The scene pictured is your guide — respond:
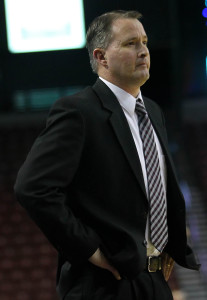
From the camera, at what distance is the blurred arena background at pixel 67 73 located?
878 centimetres

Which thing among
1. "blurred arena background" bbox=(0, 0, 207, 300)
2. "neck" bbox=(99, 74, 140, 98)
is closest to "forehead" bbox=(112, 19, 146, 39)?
"neck" bbox=(99, 74, 140, 98)

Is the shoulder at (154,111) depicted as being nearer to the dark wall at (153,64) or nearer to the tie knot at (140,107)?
the tie knot at (140,107)

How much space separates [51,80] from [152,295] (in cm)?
783

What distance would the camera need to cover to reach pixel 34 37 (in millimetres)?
9438

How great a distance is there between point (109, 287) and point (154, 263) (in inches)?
6.4

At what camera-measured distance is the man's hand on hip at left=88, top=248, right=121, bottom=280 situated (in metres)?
1.91

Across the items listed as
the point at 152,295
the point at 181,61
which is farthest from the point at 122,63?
the point at 181,61

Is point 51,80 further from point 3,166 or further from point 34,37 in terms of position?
point 3,166

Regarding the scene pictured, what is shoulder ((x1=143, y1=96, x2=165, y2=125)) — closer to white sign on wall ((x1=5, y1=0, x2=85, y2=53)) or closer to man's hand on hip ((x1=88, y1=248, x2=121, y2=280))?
man's hand on hip ((x1=88, y1=248, x2=121, y2=280))

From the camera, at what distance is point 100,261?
191 cm

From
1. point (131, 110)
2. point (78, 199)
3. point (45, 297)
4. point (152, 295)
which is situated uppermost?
point (131, 110)

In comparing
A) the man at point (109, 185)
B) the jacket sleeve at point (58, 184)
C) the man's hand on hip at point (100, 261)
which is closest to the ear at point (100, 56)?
the man at point (109, 185)

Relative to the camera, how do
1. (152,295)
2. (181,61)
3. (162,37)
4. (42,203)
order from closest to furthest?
1. (42,203)
2. (152,295)
3. (162,37)
4. (181,61)

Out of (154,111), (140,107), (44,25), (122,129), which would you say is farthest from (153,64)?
(122,129)
